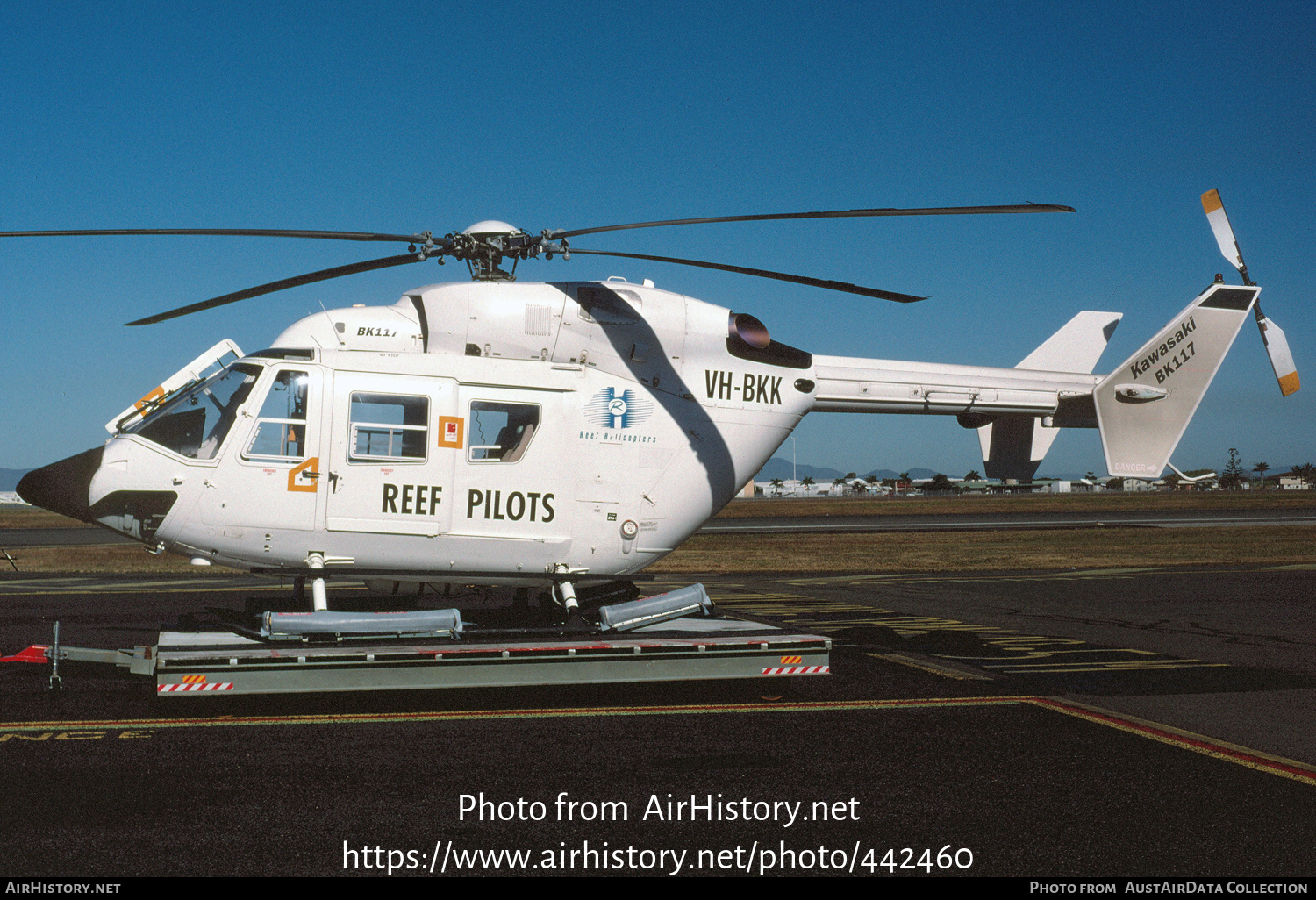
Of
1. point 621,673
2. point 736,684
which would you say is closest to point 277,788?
point 621,673

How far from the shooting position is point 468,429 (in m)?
9.95

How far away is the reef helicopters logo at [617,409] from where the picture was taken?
10383mm

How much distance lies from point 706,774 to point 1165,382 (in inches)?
390

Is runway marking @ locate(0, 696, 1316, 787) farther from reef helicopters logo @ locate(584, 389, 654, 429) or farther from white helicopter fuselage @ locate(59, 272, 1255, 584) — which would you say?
reef helicopters logo @ locate(584, 389, 654, 429)

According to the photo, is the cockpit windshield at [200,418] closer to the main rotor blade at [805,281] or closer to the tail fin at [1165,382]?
the main rotor blade at [805,281]

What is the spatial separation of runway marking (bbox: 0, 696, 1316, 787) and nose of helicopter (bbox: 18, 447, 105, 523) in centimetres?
223

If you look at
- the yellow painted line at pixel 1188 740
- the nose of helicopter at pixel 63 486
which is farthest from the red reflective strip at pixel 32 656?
the yellow painted line at pixel 1188 740

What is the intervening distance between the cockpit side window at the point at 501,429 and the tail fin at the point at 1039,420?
21.0 ft

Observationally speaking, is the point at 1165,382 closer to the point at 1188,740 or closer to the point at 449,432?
the point at 1188,740

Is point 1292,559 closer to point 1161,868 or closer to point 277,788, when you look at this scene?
point 1161,868

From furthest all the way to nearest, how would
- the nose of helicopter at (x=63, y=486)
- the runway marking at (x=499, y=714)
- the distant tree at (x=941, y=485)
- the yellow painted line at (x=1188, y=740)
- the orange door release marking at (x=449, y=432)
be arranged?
the distant tree at (x=941, y=485)
the orange door release marking at (x=449, y=432)
the nose of helicopter at (x=63, y=486)
the runway marking at (x=499, y=714)
the yellow painted line at (x=1188, y=740)

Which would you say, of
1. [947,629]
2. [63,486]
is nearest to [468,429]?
[63,486]

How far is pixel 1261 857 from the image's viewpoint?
5.22 m

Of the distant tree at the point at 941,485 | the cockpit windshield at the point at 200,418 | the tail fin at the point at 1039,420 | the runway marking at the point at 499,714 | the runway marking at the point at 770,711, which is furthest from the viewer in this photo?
the distant tree at the point at 941,485
